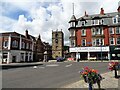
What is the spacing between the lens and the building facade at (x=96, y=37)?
1729 inches

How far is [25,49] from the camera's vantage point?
50.3 metres

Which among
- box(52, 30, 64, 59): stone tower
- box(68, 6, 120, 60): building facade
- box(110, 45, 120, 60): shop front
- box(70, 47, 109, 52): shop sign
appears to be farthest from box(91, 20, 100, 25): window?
box(52, 30, 64, 59): stone tower

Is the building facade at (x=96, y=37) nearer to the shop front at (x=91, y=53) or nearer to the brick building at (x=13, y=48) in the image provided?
the shop front at (x=91, y=53)

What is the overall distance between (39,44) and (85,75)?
58.2 m

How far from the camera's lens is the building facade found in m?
43.9

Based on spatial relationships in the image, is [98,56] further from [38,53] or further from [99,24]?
[38,53]

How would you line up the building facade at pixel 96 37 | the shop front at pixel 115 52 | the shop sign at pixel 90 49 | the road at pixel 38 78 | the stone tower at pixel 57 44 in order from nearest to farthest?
the road at pixel 38 78, the shop front at pixel 115 52, the shop sign at pixel 90 49, the building facade at pixel 96 37, the stone tower at pixel 57 44

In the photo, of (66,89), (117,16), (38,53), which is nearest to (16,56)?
(38,53)

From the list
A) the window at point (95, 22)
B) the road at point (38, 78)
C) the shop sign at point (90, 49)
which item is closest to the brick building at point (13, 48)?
the shop sign at point (90, 49)

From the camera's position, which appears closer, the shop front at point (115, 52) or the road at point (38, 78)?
the road at point (38, 78)

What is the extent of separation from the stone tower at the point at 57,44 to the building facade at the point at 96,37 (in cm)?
2694

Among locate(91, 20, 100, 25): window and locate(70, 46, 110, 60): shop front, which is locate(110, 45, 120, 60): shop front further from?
locate(91, 20, 100, 25): window

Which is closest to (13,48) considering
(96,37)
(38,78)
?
(96,37)

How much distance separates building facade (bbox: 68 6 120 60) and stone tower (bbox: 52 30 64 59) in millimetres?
26939
